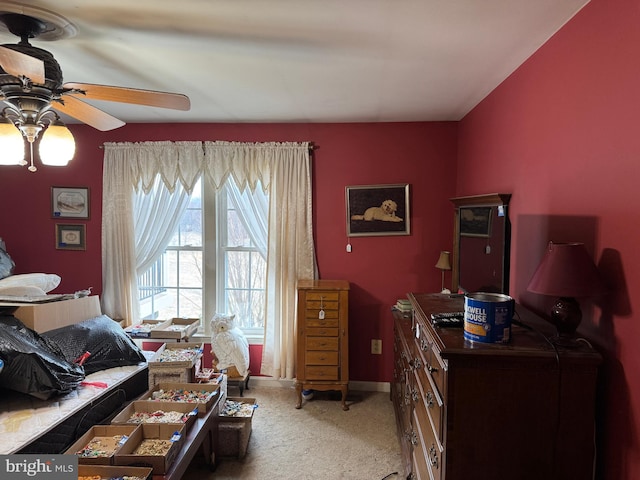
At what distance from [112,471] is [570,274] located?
2067mm

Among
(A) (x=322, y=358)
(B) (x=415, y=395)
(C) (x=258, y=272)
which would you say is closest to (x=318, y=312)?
(A) (x=322, y=358)

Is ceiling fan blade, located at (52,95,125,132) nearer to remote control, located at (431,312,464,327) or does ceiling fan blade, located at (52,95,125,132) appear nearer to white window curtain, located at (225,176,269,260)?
white window curtain, located at (225,176,269,260)

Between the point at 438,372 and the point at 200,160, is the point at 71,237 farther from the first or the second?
the point at 438,372

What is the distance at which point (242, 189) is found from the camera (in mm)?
3646

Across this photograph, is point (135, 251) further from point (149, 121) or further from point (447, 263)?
point (447, 263)

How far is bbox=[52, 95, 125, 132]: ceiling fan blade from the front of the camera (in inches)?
74.9

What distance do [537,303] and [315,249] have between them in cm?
211

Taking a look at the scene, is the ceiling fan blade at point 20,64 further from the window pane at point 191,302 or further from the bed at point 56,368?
the window pane at point 191,302

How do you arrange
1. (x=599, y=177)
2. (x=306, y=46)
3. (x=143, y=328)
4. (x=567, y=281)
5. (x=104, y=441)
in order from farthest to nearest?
(x=143, y=328) < (x=104, y=441) < (x=306, y=46) < (x=599, y=177) < (x=567, y=281)

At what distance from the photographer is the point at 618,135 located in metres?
1.33

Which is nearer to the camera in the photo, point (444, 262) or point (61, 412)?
point (61, 412)

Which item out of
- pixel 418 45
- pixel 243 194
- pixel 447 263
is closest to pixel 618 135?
pixel 418 45

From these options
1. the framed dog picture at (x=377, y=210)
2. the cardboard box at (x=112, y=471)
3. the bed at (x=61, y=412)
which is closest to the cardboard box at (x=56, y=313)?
the bed at (x=61, y=412)

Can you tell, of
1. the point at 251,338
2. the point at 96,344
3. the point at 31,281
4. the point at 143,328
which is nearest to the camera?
the point at 96,344
